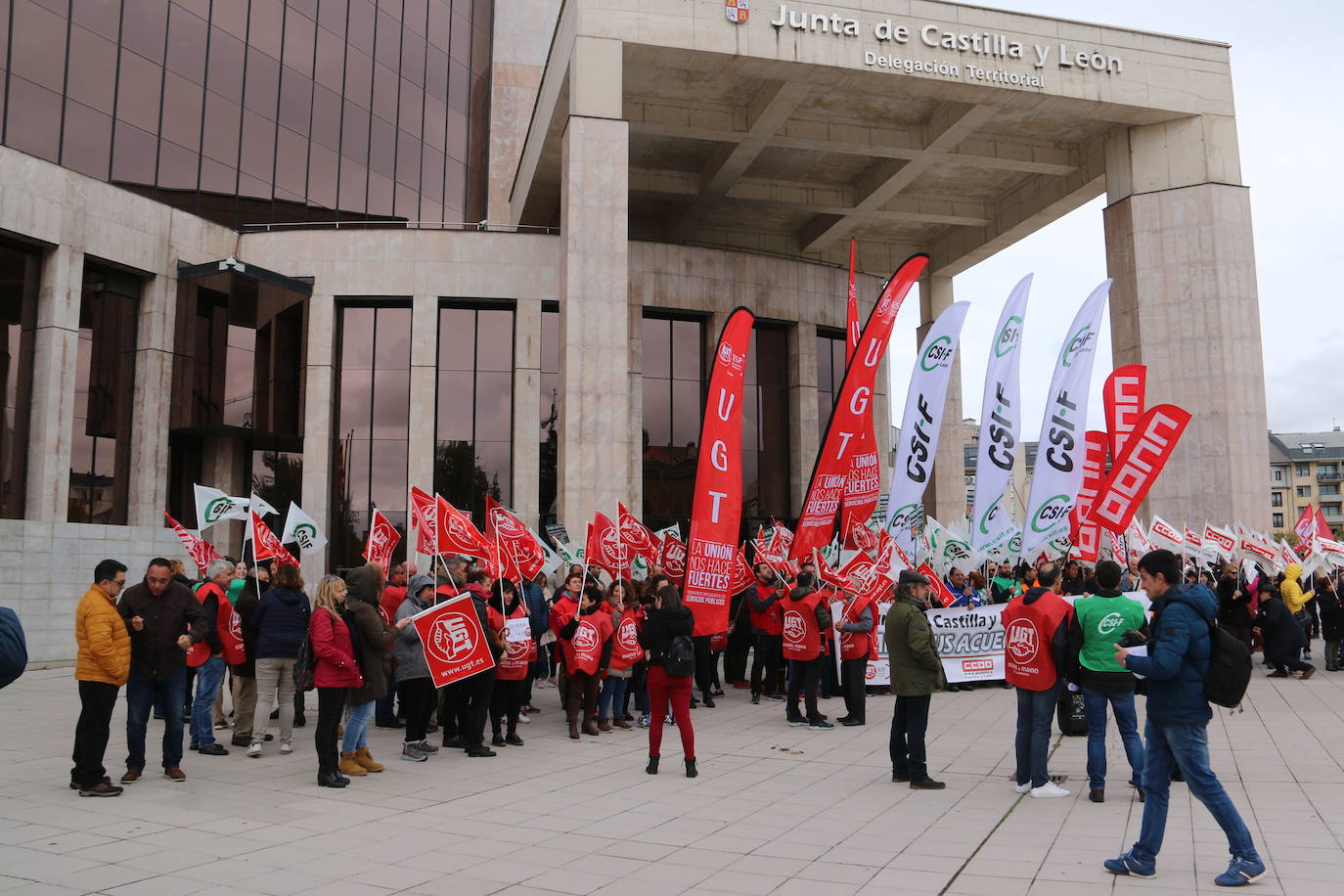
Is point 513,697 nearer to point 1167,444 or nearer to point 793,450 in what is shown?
point 1167,444

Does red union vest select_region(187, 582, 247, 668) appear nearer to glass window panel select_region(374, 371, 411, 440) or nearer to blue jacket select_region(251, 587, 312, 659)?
blue jacket select_region(251, 587, 312, 659)

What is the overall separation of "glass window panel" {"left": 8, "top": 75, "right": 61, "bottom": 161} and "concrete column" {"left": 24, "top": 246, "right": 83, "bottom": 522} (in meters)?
2.52

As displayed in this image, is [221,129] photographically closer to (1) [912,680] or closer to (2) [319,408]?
(2) [319,408]

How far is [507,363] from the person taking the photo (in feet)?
92.4

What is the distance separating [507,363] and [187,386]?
8151 mm

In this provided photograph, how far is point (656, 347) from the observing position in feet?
96.6

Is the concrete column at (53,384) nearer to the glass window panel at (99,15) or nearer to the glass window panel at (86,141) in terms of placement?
the glass window panel at (86,141)

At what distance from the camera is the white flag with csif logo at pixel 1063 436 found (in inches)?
565

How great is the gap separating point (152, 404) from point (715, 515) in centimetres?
1861

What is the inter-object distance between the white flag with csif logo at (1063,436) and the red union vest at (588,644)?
6.16 meters

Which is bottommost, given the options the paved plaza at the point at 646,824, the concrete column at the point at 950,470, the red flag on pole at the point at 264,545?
the paved plaza at the point at 646,824

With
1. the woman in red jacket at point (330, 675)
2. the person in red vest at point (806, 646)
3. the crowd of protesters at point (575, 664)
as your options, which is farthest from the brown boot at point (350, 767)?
the person in red vest at point (806, 646)

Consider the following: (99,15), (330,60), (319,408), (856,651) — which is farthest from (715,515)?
(330,60)

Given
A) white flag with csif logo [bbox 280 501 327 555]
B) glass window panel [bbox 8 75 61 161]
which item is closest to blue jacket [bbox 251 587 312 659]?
white flag with csif logo [bbox 280 501 327 555]
